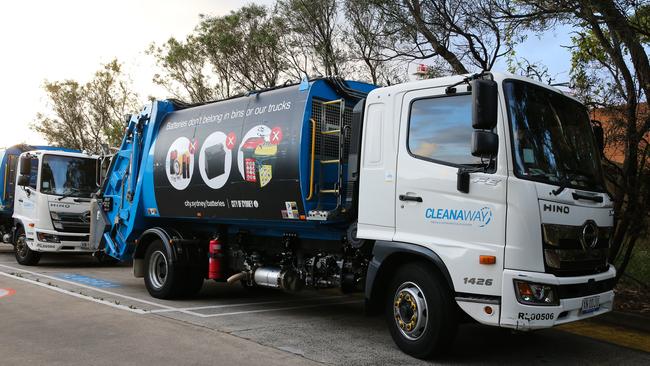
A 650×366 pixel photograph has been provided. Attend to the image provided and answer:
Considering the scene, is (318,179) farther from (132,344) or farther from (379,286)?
(132,344)

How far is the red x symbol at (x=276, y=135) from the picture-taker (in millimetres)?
6824

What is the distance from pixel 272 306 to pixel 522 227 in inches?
187

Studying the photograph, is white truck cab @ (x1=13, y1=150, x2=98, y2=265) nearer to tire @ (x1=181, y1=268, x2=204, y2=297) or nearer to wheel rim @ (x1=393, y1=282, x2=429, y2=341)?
tire @ (x1=181, y1=268, x2=204, y2=297)

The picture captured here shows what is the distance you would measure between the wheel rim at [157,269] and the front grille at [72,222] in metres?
5.02

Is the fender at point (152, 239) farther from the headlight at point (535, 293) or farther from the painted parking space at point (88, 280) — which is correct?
the headlight at point (535, 293)

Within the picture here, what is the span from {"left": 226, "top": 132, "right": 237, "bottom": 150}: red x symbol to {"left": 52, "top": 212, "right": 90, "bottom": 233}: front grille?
717 centimetres

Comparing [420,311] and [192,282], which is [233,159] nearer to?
[192,282]

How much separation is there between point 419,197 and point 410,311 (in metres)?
1.12

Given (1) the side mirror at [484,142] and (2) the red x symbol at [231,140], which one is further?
(2) the red x symbol at [231,140]

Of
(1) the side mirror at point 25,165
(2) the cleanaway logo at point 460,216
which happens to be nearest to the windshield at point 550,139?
(2) the cleanaway logo at point 460,216

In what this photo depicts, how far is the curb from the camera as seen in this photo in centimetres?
725

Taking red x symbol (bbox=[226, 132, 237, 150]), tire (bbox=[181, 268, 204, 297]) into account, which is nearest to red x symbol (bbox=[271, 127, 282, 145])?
red x symbol (bbox=[226, 132, 237, 150])

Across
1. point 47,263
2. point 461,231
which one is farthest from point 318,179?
point 47,263

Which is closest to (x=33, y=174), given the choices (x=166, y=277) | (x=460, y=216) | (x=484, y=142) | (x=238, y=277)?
(x=166, y=277)
